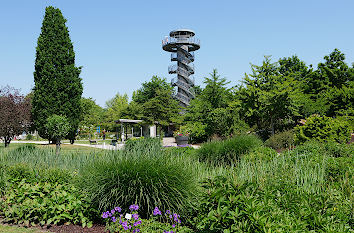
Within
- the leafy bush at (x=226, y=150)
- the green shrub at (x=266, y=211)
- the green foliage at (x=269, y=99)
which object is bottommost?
the green shrub at (x=266, y=211)

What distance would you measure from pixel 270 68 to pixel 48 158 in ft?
56.8

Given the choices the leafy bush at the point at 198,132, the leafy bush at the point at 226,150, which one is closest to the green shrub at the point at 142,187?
the leafy bush at the point at 226,150

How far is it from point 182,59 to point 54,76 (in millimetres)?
25180

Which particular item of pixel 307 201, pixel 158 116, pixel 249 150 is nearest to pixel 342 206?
pixel 307 201

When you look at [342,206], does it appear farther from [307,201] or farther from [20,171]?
[20,171]

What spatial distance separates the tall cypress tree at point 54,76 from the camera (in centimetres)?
2089

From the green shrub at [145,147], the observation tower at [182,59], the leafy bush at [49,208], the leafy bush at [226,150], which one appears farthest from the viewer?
the observation tower at [182,59]

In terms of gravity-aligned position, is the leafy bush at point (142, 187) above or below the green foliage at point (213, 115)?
below

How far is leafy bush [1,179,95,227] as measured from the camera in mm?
4520

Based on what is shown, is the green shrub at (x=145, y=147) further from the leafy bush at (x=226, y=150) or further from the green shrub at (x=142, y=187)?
the green shrub at (x=142, y=187)

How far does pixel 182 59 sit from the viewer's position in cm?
4388

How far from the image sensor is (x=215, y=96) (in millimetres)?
24266

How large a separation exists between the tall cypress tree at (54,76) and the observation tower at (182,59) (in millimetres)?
21534

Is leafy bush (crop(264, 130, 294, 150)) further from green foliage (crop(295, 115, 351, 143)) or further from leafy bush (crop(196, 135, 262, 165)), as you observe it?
leafy bush (crop(196, 135, 262, 165))
